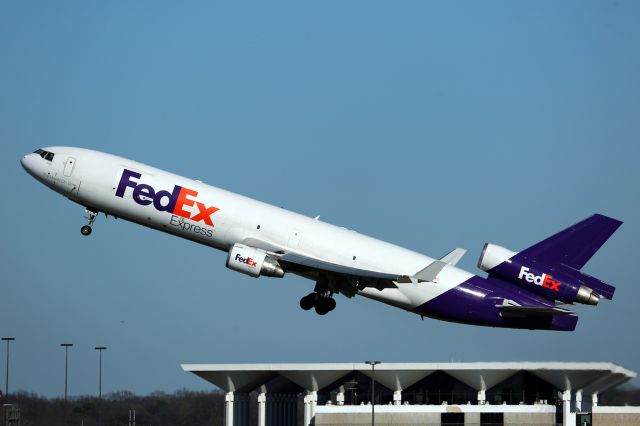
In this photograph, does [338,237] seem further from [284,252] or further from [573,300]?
[573,300]

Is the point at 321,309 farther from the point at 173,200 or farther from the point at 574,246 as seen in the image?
the point at 574,246

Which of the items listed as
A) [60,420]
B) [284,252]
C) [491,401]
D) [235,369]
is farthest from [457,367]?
[284,252]

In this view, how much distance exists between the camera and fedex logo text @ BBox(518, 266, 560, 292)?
81875 millimetres

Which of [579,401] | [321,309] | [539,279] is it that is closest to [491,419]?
[579,401]

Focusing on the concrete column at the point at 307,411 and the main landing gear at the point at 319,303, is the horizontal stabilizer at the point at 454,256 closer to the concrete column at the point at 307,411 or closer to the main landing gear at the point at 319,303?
the main landing gear at the point at 319,303

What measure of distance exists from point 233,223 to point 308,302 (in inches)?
288

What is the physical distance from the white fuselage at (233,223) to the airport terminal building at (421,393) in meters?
36.0

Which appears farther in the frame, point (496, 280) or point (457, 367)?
point (457, 367)

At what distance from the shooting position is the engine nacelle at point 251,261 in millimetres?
78750

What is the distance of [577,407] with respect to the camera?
119188mm

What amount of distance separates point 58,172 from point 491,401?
5954cm

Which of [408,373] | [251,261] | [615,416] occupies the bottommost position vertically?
[615,416]

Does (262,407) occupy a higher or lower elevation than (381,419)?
higher

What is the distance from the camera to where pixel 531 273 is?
8225 centimetres
